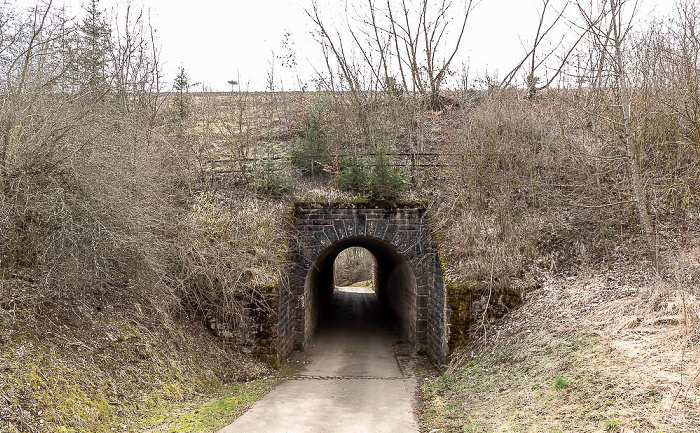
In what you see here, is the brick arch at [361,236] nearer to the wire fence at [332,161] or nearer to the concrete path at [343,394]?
the concrete path at [343,394]

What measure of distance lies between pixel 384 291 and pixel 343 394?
39.2 feet

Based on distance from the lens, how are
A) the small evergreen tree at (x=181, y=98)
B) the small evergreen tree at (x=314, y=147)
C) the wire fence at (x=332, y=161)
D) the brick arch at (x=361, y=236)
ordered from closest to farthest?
1. the brick arch at (x=361, y=236)
2. the wire fence at (x=332, y=161)
3. the small evergreen tree at (x=314, y=147)
4. the small evergreen tree at (x=181, y=98)

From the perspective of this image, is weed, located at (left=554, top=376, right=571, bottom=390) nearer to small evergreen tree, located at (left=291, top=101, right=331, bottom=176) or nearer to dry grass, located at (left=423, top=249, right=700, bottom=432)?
dry grass, located at (left=423, top=249, right=700, bottom=432)

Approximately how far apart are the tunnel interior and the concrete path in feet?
2.33

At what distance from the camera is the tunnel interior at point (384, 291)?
44.6 feet

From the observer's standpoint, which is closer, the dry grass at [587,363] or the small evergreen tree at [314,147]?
the dry grass at [587,363]

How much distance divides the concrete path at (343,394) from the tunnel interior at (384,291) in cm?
71

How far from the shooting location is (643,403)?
16.8 ft

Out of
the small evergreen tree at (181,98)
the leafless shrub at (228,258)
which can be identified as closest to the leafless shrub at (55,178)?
the leafless shrub at (228,258)

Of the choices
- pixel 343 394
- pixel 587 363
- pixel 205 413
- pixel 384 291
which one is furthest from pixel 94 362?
pixel 384 291

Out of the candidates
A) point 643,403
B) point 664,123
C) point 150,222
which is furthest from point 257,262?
point 664,123

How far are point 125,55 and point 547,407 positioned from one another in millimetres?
14084

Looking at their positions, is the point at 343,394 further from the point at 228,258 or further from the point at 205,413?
the point at 228,258

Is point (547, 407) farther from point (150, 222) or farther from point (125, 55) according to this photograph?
point (125, 55)
